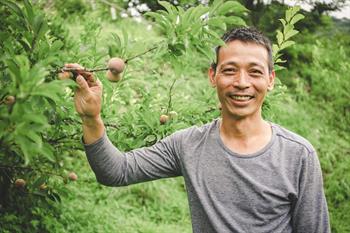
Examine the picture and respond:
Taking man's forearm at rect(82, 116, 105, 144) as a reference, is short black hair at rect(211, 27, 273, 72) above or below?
above

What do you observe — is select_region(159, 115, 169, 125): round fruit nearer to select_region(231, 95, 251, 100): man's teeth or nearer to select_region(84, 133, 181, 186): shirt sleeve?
select_region(84, 133, 181, 186): shirt sleeve

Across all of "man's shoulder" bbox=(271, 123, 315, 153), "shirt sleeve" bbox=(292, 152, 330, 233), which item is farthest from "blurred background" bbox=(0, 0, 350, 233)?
"shirt sleeve" bbox=(292, 152, 330, 233)

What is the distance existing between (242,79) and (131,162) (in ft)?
1.50

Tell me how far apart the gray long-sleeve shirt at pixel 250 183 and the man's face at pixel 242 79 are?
0.13 meters

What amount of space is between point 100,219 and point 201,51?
2.54 m

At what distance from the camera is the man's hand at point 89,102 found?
1.23 metres

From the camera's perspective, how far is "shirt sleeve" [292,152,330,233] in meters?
1.36

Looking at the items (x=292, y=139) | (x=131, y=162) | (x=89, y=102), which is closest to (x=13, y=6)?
(x=89, y=102)

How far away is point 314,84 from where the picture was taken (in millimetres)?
6004

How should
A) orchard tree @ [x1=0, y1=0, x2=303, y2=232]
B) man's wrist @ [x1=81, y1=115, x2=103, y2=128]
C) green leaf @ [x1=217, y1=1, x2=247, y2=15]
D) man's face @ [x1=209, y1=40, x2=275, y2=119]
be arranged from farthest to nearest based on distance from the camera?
1. man's face @ [x1=209, y1=40, x2=275, y2=119]
2. man's wrist @ [x1=81, y1=115, x2=103, y2=128]
3. green leaf @ [x1=217, y1=1, x2=247, y2=15]
4. orchard tree @ [x1=0, y1=0, x2=303, y2=232]

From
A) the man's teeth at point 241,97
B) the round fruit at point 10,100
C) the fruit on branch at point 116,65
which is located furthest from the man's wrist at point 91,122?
the man's teeth at point 241,97

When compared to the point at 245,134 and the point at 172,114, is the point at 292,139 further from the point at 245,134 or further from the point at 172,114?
the point at 172,114

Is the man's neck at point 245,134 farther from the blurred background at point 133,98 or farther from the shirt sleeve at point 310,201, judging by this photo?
the blurred background at point 133,98

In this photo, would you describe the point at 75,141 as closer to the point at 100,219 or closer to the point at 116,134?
the point at 116,134
